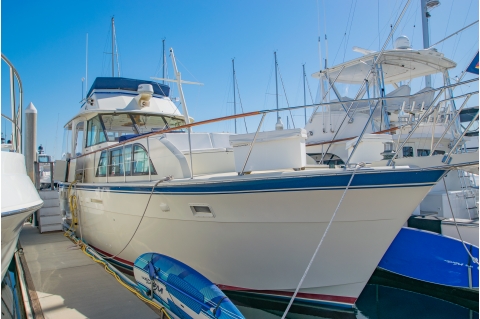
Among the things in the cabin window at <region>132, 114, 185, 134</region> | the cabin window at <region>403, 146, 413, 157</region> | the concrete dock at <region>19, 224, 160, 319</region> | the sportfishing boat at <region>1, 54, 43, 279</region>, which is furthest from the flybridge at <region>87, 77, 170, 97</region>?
the cabin window at <region>403, 146, 413, 157</region>

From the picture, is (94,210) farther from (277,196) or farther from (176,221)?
(277,196)

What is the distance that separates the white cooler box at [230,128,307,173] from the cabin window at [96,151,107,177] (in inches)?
145

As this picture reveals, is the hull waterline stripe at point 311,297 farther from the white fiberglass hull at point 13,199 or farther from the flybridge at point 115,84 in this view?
the flybridge at point 115,84

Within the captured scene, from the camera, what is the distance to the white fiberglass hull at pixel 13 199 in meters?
2.78

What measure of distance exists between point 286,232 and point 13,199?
2.88 m

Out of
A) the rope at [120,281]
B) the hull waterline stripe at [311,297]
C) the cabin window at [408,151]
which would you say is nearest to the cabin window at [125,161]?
the rope at [120,281]

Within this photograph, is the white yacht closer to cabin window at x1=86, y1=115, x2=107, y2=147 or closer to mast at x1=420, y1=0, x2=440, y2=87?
mast at x1=420, y1=0, x2=440, y2=87

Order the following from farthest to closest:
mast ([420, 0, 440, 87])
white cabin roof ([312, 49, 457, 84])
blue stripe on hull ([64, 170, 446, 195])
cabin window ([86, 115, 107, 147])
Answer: mast ([420, 0, 440, 87]), white cabin roof ([312, 49, 457, 84]), cabin window ([86, 115, 107, 147]), blue stripe on hull ([64, 170, 446, 195])

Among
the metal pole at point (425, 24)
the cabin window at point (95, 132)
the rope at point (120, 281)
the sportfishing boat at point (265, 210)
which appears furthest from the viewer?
the metal pole at point (425, 24)

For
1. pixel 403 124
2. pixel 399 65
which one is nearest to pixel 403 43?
pixel 399 65

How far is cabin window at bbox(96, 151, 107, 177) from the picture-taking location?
273 inches

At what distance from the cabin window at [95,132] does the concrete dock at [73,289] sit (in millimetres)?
2503

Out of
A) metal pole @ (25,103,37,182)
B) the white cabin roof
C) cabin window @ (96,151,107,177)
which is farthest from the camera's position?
the white cabin roof

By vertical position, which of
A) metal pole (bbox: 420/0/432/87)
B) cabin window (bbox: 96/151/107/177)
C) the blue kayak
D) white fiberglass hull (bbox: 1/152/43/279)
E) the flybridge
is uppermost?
metal pole (bbox: 420/0/432/87)
